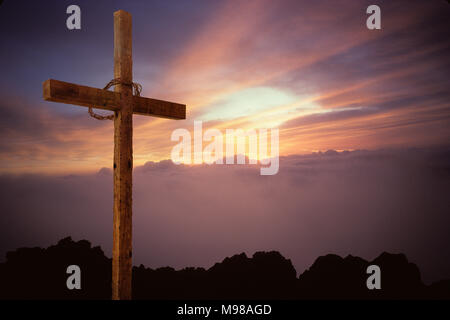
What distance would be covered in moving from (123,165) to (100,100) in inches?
36.7

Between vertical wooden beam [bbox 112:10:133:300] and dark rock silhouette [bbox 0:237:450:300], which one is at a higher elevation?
vertical wooden beam [bbox 112:10:133:300]

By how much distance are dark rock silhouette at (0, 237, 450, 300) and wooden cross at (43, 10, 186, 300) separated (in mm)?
5029

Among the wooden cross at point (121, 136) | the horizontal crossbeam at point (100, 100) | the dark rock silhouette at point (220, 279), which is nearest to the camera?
the horizontal crossbeam at point (100, 100)

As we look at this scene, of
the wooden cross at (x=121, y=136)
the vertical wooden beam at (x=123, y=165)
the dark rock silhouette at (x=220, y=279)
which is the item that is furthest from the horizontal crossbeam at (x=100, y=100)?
the dark rock silhouette at (x=220, y=279)

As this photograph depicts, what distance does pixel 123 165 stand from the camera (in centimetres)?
423

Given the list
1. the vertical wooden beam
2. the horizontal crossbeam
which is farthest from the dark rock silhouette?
the horizontal crossbeam

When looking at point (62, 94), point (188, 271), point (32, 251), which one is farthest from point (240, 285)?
point (62, 94)

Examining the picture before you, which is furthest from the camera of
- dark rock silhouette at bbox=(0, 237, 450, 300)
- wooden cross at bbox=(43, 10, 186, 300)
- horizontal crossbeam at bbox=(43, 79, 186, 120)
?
dark rock silhouette at bbox=(0, 237, 450, 300)

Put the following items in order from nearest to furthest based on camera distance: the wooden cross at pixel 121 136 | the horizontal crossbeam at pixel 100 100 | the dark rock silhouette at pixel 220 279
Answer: the horizontal crossbeam at pixel 100 100, the wooden cross at pixel 121 136, the dark rock silhouette at pixel 220 279

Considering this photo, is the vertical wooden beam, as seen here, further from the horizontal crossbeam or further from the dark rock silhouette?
the dark rock silhouette

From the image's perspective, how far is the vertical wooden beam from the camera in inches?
165

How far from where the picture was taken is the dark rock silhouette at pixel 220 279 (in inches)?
351

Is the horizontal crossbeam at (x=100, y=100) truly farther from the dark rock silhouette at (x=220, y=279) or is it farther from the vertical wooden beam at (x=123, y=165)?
the dark rock silhouette at (x=220, y=279)
